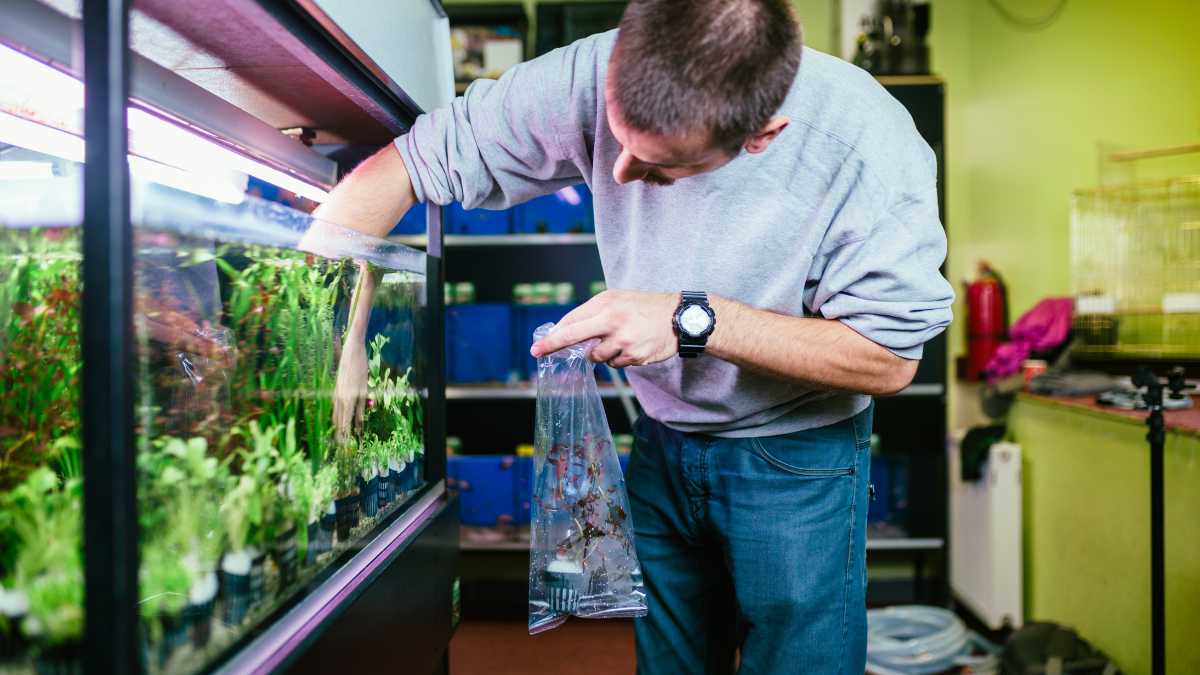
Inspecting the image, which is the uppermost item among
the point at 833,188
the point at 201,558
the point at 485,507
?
the point at 833,188

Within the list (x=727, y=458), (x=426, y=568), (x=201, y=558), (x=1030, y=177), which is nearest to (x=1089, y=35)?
(x=1030, y=177)

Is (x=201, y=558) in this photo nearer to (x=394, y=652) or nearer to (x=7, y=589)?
(x=7, y=589)

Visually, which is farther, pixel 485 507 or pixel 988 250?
pixel 988 250

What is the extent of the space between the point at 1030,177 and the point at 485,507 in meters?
2.68

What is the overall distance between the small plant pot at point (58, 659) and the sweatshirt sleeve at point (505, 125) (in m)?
0.67

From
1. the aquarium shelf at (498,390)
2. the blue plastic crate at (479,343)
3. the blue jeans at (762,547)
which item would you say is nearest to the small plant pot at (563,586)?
the blue jeans at (762,547)

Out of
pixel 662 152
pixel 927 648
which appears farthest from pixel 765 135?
pixel 927 648

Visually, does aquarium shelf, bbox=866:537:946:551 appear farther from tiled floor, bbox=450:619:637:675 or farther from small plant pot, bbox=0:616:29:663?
small plant pot, bbox=0:616:29:663

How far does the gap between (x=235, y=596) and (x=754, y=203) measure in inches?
31.1

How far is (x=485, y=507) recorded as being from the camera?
8.98 feet

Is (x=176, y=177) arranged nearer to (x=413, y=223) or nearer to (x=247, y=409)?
(x=247, y=409)

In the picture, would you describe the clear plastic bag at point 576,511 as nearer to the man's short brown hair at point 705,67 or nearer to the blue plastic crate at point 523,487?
the man's short brown hair at point 705,67

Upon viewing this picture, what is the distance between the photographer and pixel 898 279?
859 millimetres

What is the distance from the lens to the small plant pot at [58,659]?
1.60ft
